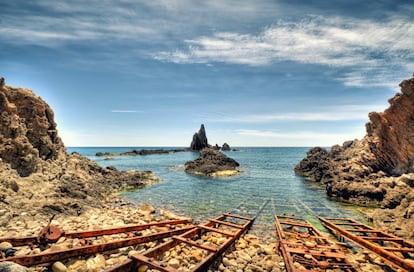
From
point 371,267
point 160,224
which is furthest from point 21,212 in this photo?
point 371,267

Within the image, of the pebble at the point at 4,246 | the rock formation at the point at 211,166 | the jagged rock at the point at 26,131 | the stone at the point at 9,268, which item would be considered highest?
the jagged rock at the point at 26,131

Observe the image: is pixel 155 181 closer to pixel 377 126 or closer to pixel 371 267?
pixel 371 267

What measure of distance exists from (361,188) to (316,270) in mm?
19011

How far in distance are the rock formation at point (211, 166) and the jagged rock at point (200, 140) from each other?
97.5 meters

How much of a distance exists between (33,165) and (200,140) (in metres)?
138

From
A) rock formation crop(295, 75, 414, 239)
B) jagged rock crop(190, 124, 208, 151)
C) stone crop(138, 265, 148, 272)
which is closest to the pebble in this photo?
stone crop(138, 265, 148, 272)

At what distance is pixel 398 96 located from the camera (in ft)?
76.5

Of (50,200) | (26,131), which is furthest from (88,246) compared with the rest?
(26,131)

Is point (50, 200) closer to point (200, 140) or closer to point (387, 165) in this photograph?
point (387, 165)

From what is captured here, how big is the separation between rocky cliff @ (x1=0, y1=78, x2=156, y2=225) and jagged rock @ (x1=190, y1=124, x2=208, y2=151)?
12956 centimetres

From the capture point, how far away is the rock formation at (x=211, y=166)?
135ft

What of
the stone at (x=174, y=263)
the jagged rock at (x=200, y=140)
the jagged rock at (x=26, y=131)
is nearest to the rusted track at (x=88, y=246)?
the stone at (x=174, y=263)

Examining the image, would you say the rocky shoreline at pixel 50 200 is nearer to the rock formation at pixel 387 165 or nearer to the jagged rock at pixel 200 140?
the rock formation at pixel 387 165

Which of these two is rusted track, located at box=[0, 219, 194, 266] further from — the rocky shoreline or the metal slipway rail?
the rocky shoreline
